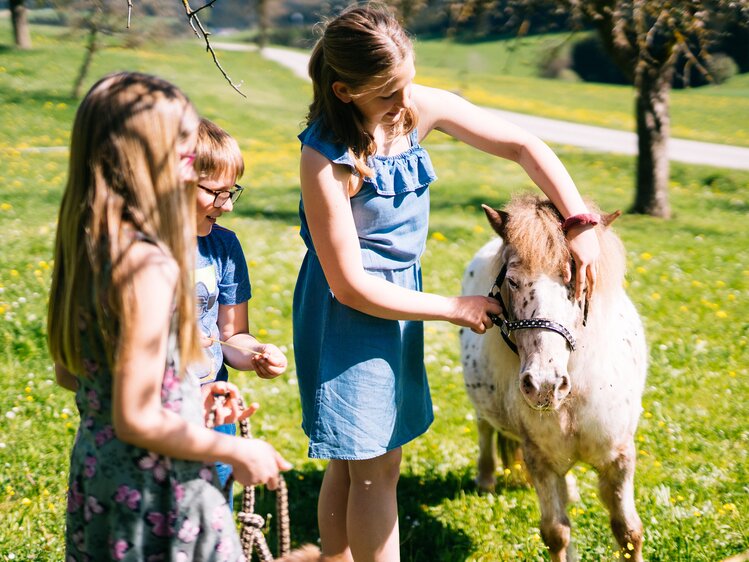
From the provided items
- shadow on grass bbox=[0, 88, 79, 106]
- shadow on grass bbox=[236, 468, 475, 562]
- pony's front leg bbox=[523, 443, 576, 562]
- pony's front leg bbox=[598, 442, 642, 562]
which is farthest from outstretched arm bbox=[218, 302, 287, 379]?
shadow on grass bbox=[0, 88, 79, 106]

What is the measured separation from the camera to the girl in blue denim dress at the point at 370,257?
2.41 metres

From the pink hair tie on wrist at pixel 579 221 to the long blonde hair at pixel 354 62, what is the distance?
2.59 feet

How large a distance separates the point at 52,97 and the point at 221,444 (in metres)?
21.6

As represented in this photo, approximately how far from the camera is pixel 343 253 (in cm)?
244

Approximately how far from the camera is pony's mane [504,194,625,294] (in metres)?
2.78

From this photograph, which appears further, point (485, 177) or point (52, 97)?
point (52, 97)

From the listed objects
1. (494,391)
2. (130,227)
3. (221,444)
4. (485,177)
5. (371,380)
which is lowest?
(485,177)

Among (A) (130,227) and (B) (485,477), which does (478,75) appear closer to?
(B) (485,477)

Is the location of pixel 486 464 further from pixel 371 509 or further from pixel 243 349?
pixel 243 349

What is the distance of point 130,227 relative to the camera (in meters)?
1.78

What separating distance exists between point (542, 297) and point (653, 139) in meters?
9.62

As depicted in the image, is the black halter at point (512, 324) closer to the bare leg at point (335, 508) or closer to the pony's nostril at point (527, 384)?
the pony's nostril at point (527, 384)

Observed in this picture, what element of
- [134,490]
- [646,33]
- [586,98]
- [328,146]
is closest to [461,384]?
[328,146]

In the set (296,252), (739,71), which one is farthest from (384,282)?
(739,71)
